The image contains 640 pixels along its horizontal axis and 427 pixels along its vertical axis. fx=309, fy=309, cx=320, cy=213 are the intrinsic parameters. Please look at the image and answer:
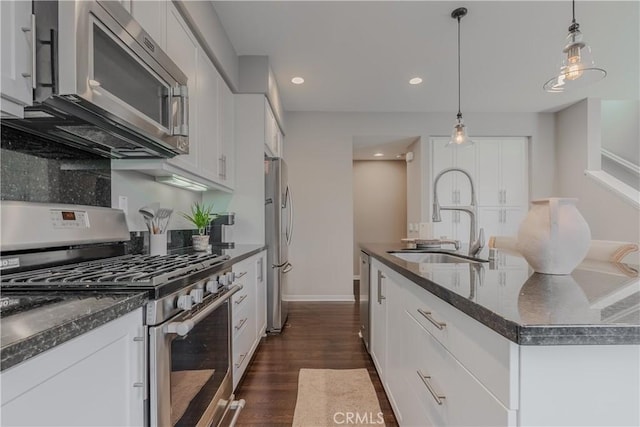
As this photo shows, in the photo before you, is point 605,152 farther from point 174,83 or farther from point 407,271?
point 174,83

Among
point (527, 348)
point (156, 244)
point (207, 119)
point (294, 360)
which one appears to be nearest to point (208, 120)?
point (207, 119)

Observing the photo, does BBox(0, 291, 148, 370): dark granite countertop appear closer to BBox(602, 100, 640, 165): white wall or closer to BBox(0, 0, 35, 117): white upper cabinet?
BBox(0, 0, 35, 117): white upper cabinet

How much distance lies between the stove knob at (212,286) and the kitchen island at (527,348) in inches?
33.7

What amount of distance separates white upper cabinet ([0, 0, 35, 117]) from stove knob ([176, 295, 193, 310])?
2.41ft

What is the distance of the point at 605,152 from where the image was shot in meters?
4.60

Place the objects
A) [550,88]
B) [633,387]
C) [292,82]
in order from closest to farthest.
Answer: [633,387] → [550,88] → [292,82]

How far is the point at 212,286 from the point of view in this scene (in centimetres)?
136

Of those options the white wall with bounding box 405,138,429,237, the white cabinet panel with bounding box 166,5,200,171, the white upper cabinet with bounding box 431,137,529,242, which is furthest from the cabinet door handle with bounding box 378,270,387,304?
the white upper cabinet with bounding box 431,137,529,242

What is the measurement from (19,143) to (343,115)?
13.0ft

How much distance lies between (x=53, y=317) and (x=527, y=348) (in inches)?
39.0

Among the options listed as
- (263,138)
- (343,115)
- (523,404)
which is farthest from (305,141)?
(523,404)

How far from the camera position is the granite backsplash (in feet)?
3.55

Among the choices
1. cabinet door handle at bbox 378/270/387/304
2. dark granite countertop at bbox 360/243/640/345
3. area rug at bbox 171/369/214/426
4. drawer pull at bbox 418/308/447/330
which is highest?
dark granite countertop at bbox 360/243/640/345

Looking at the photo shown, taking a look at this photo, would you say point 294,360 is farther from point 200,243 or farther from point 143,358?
point 143,358
